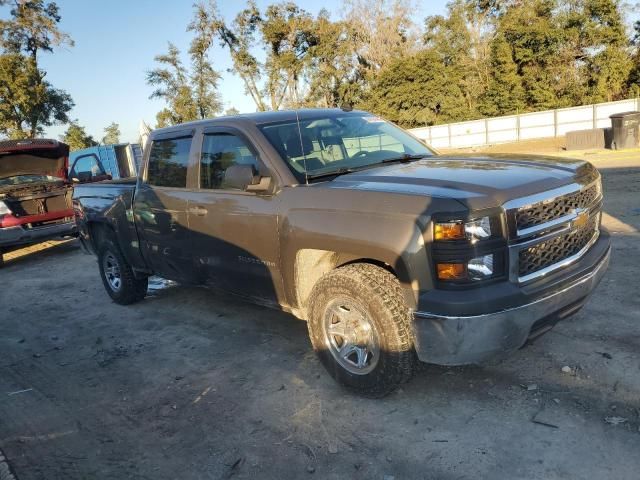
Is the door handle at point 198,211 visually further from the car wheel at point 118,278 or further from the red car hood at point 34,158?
the red car hood at point 34,158

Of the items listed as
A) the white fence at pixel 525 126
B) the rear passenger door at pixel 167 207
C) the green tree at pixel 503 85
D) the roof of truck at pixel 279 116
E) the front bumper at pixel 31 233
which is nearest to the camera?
the roof of truck at pixel 279 116

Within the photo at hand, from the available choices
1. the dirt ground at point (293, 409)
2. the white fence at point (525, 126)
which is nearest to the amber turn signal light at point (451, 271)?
the dirt ground at point (293, 409)

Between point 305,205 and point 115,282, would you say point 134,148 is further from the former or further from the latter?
point 305,205

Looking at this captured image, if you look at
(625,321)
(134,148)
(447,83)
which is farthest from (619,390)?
(447,83)

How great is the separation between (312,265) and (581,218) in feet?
6.00

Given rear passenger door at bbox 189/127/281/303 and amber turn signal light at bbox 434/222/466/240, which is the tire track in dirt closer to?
rear passenger door at bbox 189/127/281/303

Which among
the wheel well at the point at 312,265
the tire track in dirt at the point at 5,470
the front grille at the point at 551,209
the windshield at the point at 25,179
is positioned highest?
the windshield at the point at 25,179

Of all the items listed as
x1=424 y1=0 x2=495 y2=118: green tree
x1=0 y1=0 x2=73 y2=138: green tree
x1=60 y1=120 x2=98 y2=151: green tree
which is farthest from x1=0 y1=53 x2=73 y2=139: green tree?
x1=424 y1=0 x2=495 y2=118: green tree

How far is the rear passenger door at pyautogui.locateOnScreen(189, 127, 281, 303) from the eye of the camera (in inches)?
158

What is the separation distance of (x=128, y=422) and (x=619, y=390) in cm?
321

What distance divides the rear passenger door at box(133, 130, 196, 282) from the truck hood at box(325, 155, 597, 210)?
179 cm

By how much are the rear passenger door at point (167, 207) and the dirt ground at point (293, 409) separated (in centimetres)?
73

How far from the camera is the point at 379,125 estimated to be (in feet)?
15.9

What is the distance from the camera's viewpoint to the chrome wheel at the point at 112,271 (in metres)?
6.38
